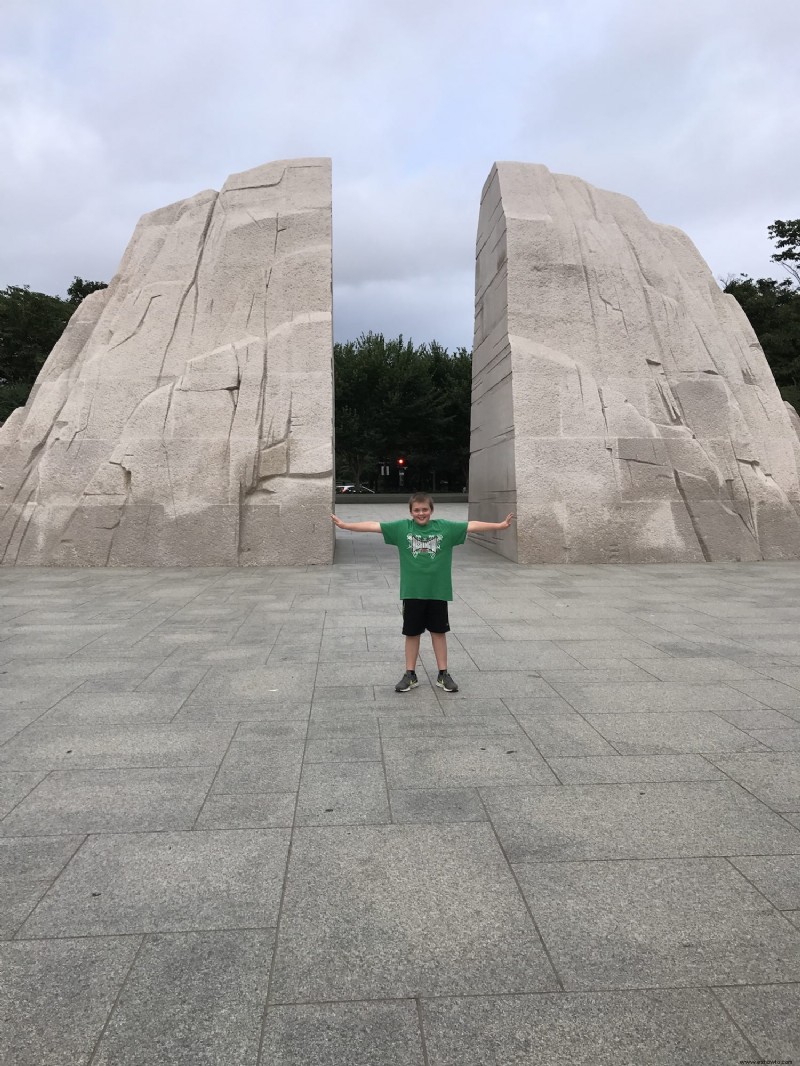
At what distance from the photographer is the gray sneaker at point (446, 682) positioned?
4.52 meters

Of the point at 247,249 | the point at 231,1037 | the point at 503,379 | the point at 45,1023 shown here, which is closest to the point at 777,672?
the point at 231,1037

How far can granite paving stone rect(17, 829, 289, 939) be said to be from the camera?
7.13 ft

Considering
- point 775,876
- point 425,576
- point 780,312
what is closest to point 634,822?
point 775,876

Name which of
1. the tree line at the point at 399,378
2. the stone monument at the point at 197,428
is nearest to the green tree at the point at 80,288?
the tree line at the point at 399,378

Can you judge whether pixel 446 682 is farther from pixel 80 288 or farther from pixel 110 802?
pixel 80 288

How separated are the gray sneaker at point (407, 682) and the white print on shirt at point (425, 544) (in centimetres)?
77

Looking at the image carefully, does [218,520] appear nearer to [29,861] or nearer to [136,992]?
[29,861]

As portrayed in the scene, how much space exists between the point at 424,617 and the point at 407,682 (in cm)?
43

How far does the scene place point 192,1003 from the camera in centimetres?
183

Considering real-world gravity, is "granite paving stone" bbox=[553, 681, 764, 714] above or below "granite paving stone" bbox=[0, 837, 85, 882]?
above

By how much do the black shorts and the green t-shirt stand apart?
0.20ft

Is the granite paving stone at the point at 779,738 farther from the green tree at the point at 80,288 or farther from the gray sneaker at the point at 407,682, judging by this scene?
the green tree at the point at 80,288

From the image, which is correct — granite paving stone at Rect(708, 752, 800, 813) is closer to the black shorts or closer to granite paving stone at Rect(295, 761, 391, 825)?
granite paving stone at Rect(295, 761, 391, 825)

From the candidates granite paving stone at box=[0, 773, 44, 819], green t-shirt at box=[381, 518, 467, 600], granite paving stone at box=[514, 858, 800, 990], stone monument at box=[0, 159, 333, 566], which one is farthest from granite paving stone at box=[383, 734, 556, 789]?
stone monument at box=[0, 159, 333, 566]
